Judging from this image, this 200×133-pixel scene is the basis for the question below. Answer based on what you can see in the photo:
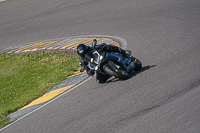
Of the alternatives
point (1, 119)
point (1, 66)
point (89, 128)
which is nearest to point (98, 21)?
point (1, 66)

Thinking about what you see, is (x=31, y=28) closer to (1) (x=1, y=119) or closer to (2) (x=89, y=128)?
(1) (x=1, y=119)

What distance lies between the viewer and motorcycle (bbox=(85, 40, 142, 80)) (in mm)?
7688

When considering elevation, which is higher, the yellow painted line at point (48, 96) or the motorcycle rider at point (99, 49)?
the motorcycle rider at point (99, 49)

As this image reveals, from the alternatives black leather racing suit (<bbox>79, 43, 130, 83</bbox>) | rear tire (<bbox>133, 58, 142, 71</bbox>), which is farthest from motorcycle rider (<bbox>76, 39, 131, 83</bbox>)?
rear tire (<bbox>133, 58, 142, 71</bbox>)

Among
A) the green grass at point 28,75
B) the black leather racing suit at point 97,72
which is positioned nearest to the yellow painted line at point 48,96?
the green grass at point 28,75

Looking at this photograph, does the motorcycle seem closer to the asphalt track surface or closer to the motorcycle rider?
the motorcycle rider

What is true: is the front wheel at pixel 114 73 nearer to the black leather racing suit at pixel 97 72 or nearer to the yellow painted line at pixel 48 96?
the black leather racing suit at pixel 97 72

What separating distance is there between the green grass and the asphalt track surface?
1255 mm

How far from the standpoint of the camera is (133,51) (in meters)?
9.72

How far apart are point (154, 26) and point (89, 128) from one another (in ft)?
20.8

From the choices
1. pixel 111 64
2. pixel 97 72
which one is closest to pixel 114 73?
pixel 111 64

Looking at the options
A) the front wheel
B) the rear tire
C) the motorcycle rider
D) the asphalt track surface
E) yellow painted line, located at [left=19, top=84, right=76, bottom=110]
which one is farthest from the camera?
yellow painted line, located at [left=19, top=84, right=76, bottom=110]

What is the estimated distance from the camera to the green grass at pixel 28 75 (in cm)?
914

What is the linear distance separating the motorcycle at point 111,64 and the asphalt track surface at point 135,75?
28 cm
